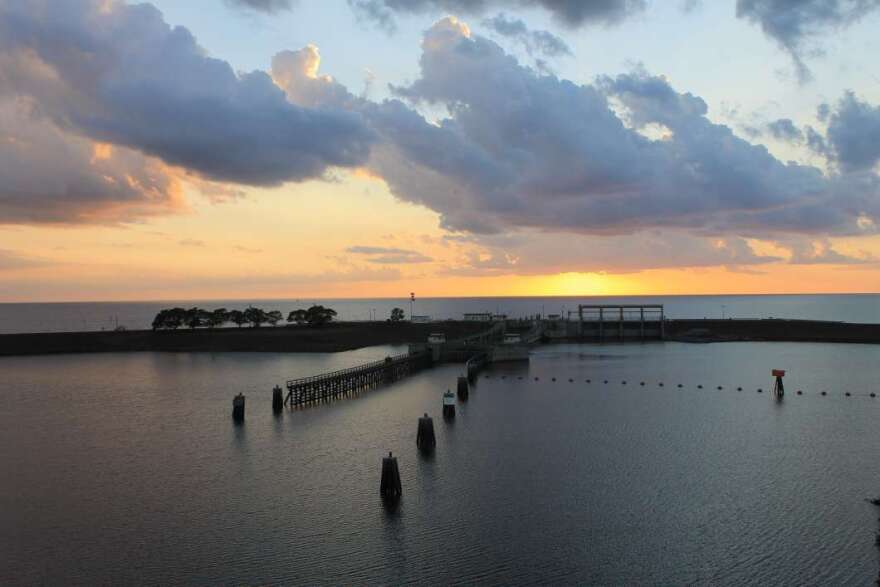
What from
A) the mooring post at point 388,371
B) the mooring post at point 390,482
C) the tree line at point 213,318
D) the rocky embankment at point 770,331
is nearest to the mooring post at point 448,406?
the mooring post at point 390,482

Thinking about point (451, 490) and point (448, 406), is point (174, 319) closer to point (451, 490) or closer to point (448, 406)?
point (448, 406)

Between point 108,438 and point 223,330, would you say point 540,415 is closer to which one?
point 108,438

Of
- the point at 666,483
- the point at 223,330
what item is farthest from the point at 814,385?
the point at 223,330

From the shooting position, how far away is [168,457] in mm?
42688

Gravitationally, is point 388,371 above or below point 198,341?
below

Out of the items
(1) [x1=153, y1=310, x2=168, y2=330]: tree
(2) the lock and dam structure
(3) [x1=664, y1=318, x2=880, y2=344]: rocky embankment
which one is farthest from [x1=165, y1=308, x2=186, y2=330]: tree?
(3) [x1=664, y1=318, x2=880, y2=344]: rocky embankment

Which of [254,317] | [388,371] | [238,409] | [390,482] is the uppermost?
[254,317]

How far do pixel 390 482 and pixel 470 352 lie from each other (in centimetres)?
6889

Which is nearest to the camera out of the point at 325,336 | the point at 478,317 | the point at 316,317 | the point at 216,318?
the point at 325,336

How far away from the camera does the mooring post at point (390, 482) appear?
3316 centimetres

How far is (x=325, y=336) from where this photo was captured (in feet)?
433

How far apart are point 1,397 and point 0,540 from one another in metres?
47.6

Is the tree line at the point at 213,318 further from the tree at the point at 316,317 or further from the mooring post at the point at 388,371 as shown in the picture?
the mooring post at the point at 388,371

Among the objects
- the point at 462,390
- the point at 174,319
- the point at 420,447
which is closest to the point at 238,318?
the point at 174,319
